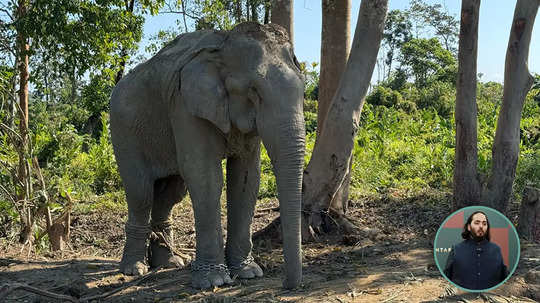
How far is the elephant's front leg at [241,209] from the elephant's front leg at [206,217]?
12.6 inches

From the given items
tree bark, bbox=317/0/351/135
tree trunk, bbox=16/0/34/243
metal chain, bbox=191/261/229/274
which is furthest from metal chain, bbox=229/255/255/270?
tree trunk, bbox=16/0/34/243

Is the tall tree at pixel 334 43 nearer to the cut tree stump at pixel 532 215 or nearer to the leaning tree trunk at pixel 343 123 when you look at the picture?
the leaning tree trunk at pixel 343 123

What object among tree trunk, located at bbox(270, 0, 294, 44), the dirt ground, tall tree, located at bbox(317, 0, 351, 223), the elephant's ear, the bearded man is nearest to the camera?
the bearded man

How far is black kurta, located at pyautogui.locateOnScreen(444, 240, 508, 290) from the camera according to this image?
10.1 feet

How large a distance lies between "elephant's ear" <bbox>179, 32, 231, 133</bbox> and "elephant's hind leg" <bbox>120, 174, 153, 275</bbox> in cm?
124

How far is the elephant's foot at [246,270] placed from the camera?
5.05 metres

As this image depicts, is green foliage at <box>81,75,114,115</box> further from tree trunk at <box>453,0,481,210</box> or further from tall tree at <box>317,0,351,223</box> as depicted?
tree trunk at <box>453,0,481,210</box>

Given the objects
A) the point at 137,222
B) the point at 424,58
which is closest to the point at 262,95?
the point at 137,222

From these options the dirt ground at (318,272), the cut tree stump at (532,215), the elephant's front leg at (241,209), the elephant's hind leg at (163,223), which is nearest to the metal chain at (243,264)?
the elephant's front leg at (241,209)

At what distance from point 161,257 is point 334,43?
3389 millimetres

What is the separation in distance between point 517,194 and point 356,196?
2.48 m

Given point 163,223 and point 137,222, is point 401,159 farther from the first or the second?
point 137,222

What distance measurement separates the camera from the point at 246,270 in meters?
5.07

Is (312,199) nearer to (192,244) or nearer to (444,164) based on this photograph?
(192,244)
